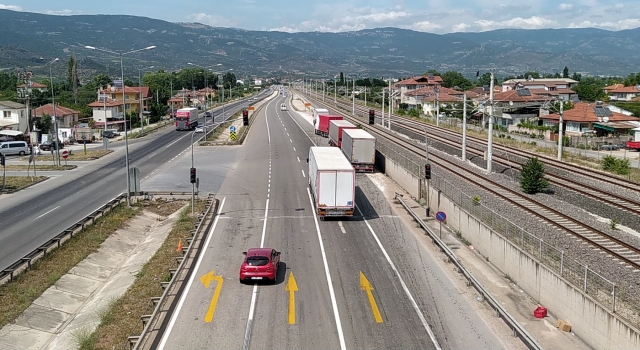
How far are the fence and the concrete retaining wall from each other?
25 cm

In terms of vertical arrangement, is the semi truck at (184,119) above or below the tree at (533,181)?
above

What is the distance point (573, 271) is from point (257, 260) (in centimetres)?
1128

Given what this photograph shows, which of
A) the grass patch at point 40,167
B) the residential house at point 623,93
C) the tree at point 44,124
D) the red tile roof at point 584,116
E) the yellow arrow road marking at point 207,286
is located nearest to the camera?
the yellow arrow road marking at point 207,286

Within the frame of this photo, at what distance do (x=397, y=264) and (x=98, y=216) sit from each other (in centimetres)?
1834

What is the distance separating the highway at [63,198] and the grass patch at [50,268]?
4.76 feet

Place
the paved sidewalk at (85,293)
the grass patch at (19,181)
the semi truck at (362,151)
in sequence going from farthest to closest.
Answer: the semi truck at (362,151), the grass patch at (19,181), the paved sidewalk at (85,293)

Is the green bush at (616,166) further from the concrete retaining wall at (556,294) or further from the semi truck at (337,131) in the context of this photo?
the concrete retaining wall at (556,294)

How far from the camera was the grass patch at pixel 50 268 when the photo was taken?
21.9 m

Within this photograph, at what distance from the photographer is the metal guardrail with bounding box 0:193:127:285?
78.5 feet

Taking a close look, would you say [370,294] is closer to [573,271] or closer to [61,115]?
[573,271]

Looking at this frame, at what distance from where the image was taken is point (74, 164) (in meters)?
56.9

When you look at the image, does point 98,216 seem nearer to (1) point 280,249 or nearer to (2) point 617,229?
(1) point 280,249

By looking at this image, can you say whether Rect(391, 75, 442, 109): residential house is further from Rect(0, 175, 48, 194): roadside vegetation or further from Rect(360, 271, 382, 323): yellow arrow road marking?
Rect(360, 271, 382, 323): yellow arrow road marking

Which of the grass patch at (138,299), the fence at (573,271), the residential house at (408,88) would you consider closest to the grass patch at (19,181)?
the grass patch at (138,299)
